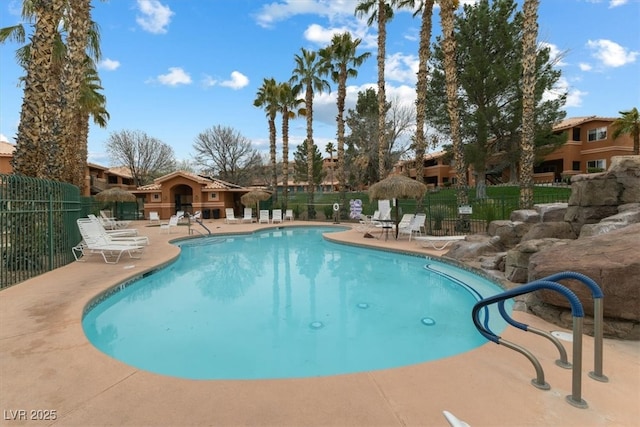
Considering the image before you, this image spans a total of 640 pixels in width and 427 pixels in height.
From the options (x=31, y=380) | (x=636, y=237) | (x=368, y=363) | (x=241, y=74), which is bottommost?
(x=368, y=363)

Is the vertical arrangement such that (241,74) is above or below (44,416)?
above

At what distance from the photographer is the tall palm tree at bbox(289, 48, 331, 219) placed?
79.4ft

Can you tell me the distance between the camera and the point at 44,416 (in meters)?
2.42

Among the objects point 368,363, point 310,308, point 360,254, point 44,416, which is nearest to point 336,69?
point 360,254

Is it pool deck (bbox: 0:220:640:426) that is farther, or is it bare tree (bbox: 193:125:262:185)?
bare tree (bbox: 193:125:262:185)

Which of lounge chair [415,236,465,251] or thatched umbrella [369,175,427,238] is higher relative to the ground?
thatched umbrella [369,175,427,238]

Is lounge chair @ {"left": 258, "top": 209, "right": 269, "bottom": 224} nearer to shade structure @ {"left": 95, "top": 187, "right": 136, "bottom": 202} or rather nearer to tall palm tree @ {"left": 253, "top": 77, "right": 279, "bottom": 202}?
tall palm tree @ {"left": 253, "top": 77, "right": 279, "bottom": 202}

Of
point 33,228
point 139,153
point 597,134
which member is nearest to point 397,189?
point 33,228

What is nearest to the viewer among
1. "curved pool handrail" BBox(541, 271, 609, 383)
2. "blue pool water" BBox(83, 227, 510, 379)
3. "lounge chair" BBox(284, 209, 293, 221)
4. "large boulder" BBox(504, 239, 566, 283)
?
"curved pool handrail" BBox(541, 271, 609, 383)

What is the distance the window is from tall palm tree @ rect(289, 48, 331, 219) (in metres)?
24.4

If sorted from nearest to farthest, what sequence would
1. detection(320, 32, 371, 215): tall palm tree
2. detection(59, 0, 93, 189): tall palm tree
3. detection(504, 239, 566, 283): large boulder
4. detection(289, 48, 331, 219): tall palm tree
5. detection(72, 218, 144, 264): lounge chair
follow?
detection(504, 239, 566, 283): large boulder < detection(72, 218, 144, 264): lounge chair < detection(59, 0, 93, 189): tall palm tree < detection(320, 32, 371, 215): tall palm tree < detection(289, 48, 331, 219): tall palm tree

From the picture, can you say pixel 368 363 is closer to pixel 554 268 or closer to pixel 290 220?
pixel 554 268

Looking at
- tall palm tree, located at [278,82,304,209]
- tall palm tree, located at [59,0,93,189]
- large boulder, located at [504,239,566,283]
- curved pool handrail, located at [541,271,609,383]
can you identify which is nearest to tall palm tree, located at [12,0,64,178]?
tall palm tree, located at [59,0,93,189]

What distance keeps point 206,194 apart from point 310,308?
79.8 ft
